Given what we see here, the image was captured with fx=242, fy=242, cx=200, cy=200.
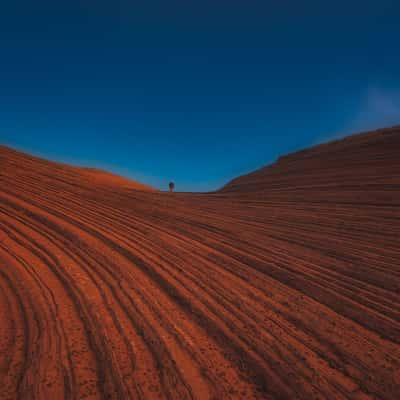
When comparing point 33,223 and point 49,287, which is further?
point 33,223

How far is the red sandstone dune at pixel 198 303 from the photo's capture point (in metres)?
1.97

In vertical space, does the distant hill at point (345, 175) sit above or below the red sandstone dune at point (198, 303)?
above

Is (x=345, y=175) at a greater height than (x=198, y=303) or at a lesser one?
greater

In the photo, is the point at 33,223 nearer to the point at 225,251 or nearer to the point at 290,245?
the point at 225,251

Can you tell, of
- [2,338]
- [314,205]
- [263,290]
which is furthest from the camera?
[314,205]

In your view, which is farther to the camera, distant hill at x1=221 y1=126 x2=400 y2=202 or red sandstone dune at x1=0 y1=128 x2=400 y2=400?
distant hill at x1=221 y1=126 x2=400 y2=202

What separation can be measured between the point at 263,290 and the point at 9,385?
109 inches

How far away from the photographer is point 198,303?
3.01 metres

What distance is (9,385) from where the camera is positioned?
5.85ft

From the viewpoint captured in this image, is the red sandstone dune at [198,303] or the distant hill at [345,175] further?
the distant hill at [345,175]

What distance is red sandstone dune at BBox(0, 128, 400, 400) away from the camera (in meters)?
1.97

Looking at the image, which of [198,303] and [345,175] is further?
[345,175]

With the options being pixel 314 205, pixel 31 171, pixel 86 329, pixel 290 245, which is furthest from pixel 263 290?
pixel 31 171

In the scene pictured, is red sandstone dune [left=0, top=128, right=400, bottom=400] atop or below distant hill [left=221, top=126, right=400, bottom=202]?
below
